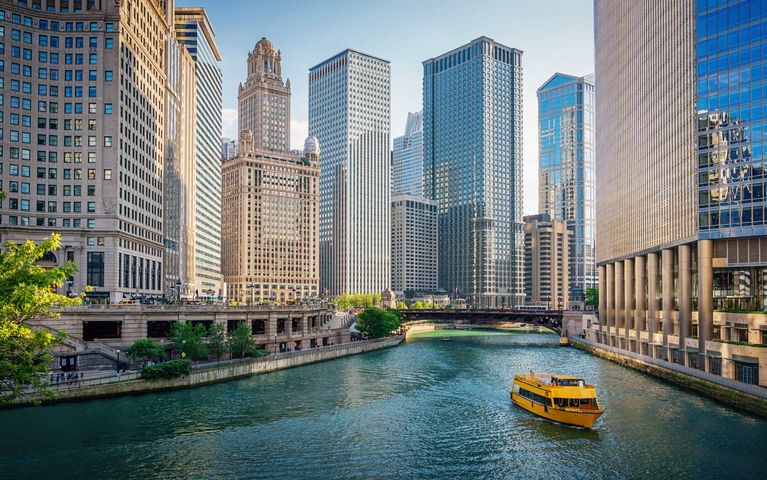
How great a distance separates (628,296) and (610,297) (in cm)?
2090

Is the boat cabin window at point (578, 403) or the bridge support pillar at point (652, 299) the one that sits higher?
the bridge support pillar at point (652, 299)

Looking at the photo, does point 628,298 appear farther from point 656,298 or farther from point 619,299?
point 656,298

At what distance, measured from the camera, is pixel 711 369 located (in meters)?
87.9

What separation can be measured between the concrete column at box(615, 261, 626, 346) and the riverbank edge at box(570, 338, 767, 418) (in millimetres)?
17520

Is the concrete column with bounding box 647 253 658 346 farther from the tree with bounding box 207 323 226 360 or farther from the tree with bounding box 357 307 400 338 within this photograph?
the tree with bounding box 207 323 226 360

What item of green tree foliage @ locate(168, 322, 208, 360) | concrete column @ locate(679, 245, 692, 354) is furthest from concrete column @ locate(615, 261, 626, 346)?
green tree foliage @ locate(168, 322, 208, 360)

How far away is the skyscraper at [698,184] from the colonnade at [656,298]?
0.20 metres

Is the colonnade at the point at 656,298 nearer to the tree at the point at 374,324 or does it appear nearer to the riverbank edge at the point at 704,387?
the riverbank edge at the point at 704,387

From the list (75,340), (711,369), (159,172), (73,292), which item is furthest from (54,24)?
(711,369)

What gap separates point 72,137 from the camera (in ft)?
387

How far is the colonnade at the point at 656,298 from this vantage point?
9238 centimetres

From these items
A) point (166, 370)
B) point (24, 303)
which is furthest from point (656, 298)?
point (24, 303)

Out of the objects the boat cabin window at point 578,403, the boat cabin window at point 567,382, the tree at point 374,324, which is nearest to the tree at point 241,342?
the tree at point 374,324

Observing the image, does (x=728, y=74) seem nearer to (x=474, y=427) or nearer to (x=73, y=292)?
(x=474, y=427)
